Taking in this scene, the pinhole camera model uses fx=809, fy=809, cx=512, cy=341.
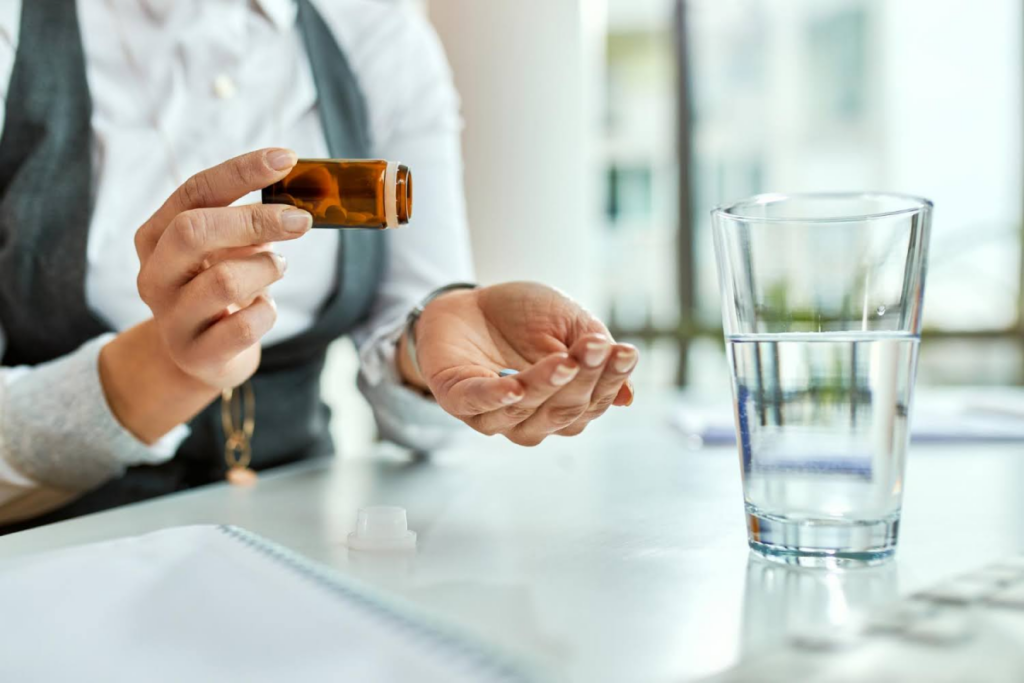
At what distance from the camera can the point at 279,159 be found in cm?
48

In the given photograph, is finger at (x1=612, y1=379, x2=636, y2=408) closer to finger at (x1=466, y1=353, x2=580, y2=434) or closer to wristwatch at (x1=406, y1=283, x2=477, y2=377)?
finger at (x1=466, y1=353, x2=580, y2=434)

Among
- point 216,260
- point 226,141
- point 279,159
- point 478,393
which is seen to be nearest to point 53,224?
point 226,141

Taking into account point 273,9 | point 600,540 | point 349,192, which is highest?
point 273,9

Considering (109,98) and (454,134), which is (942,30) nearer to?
(454,134)

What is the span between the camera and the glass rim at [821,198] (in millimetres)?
396

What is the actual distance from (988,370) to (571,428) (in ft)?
10.0

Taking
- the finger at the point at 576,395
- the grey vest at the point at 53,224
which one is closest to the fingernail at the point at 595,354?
the finger at the point at 576,395

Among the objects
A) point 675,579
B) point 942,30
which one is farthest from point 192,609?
point 942,30

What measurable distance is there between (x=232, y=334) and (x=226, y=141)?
1.40 ft

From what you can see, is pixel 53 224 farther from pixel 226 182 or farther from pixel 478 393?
pixel 478 393

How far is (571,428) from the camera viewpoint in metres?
0.51

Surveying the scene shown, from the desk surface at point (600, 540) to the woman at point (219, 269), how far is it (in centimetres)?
8

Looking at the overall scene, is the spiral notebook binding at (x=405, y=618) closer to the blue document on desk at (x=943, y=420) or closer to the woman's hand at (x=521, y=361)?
the woman's hand at (x=521, y=361)

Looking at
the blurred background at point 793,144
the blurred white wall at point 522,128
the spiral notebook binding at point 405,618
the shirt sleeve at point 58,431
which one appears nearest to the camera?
the spiral notebook binding at point 405,618
